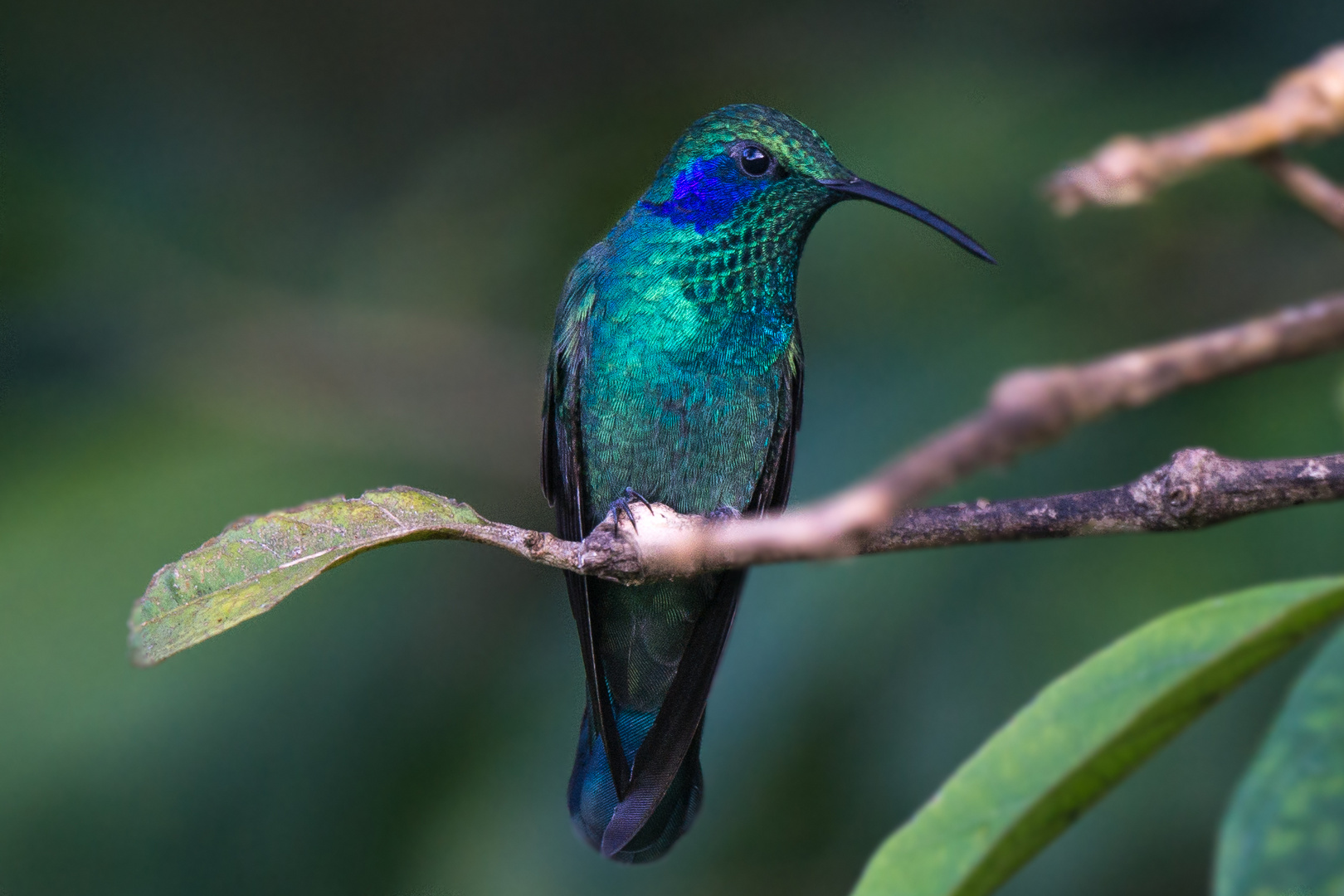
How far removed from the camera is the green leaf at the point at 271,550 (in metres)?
1.66

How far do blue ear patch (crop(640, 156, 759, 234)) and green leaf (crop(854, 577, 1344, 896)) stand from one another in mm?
1894

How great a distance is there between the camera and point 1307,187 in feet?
2.40

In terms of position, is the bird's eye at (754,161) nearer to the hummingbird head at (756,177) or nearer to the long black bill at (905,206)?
the hummingbird head at (756,177)

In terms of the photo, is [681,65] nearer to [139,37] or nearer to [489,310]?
[489,310]

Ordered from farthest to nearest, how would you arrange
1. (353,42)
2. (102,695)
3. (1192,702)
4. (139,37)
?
1. (353,42)
2. (139,37)
3. (102,695)
4. (1192,702)

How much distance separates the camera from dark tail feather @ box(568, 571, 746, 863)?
2.71 meters

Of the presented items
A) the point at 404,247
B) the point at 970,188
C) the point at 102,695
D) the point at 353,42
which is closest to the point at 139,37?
the point at 353,42

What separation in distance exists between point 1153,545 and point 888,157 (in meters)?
1.28

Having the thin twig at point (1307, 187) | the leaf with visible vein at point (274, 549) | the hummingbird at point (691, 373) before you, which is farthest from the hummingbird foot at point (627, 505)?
the thin twig at point (1307, 187)

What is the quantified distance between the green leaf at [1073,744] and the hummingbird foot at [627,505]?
2.97 ft

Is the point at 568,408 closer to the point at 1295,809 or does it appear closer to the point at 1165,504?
the point at 1165,504

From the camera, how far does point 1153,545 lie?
9.86ft

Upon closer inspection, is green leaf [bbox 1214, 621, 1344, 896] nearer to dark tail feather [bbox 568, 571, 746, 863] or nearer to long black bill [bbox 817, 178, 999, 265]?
long black bill [bbox 817, 178, 999, 265]

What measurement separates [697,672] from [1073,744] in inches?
64.6
